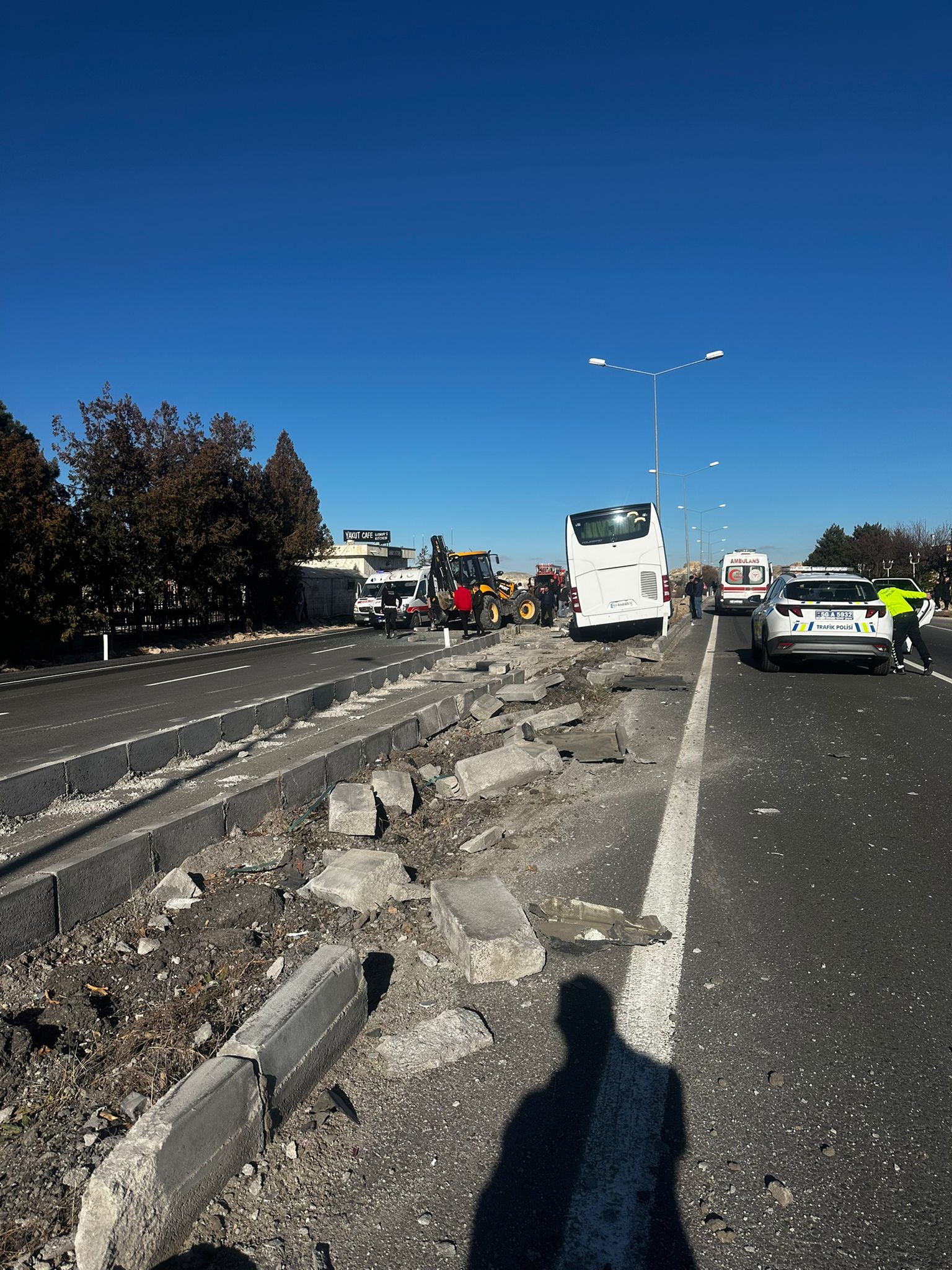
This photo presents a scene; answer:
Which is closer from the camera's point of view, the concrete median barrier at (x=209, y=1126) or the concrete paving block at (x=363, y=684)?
the concrete median barrier at (x=209, y=1126)

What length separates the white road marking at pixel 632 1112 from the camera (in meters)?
2.33

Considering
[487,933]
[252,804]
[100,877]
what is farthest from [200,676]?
[487,933]

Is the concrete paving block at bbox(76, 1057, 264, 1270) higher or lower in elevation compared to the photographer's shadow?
higher

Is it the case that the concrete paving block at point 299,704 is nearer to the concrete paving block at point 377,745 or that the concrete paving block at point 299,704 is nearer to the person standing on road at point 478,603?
the concrete paving block at point 377,745

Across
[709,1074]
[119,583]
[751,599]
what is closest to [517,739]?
[709,1074]

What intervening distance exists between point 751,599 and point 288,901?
127ft

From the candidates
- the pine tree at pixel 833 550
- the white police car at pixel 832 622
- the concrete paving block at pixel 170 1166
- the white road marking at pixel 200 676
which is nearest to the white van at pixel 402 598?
the white road marking at pixel 200 676

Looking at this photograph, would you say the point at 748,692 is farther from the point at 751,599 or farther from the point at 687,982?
the point at 751,599

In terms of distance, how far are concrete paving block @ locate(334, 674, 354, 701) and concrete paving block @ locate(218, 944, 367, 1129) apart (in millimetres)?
9448

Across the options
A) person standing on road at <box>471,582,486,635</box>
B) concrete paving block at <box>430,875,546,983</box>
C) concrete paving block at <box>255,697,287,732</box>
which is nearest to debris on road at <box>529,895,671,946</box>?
concrete paving block at <box>430,875,546,983</box>

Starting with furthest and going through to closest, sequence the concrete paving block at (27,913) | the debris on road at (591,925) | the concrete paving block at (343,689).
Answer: the concrete paving block at (343,689), the debris on road at (591,925), the concrete paving block at (27,913)

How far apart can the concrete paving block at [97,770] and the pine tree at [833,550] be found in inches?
3247

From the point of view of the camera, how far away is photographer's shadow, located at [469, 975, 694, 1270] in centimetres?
229

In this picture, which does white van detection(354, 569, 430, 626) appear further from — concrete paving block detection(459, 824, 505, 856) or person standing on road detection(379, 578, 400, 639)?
concrete paving block detection(459, 824, 505, 856)
